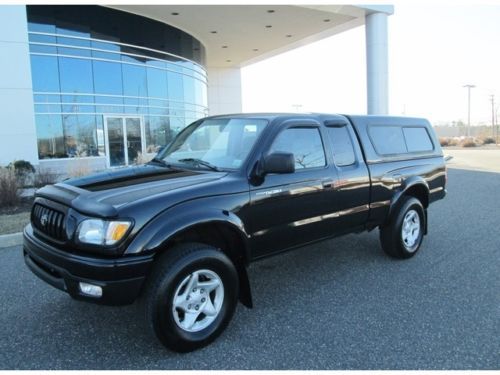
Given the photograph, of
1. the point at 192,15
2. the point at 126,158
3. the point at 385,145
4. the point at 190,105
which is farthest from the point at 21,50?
the point at 385,145

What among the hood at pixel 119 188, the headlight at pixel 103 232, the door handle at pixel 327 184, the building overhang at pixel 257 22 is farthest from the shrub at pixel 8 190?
the building overhang at pixel 257 22

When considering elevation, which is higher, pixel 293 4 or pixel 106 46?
pixel 293 4

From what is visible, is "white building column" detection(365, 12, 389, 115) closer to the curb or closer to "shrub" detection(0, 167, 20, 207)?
"shrub" detection(0, 167, 20, 207)

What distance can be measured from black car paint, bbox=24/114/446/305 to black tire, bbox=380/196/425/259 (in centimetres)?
16

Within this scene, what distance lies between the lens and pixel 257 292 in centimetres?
433

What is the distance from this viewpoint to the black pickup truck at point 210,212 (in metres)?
2.93

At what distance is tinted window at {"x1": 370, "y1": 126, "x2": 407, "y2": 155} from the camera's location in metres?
5.11

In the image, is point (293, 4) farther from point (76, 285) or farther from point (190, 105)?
point (76, 285)

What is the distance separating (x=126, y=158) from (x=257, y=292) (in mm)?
16342

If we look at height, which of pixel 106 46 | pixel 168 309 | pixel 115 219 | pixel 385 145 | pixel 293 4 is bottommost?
pixel 168 309

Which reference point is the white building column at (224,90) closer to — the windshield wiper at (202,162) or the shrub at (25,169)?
the shrub at (25,169)

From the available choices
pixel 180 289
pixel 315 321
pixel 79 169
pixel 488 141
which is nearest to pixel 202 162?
pixel 180 289

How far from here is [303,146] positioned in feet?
13.8

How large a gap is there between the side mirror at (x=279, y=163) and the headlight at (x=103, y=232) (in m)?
1.29
